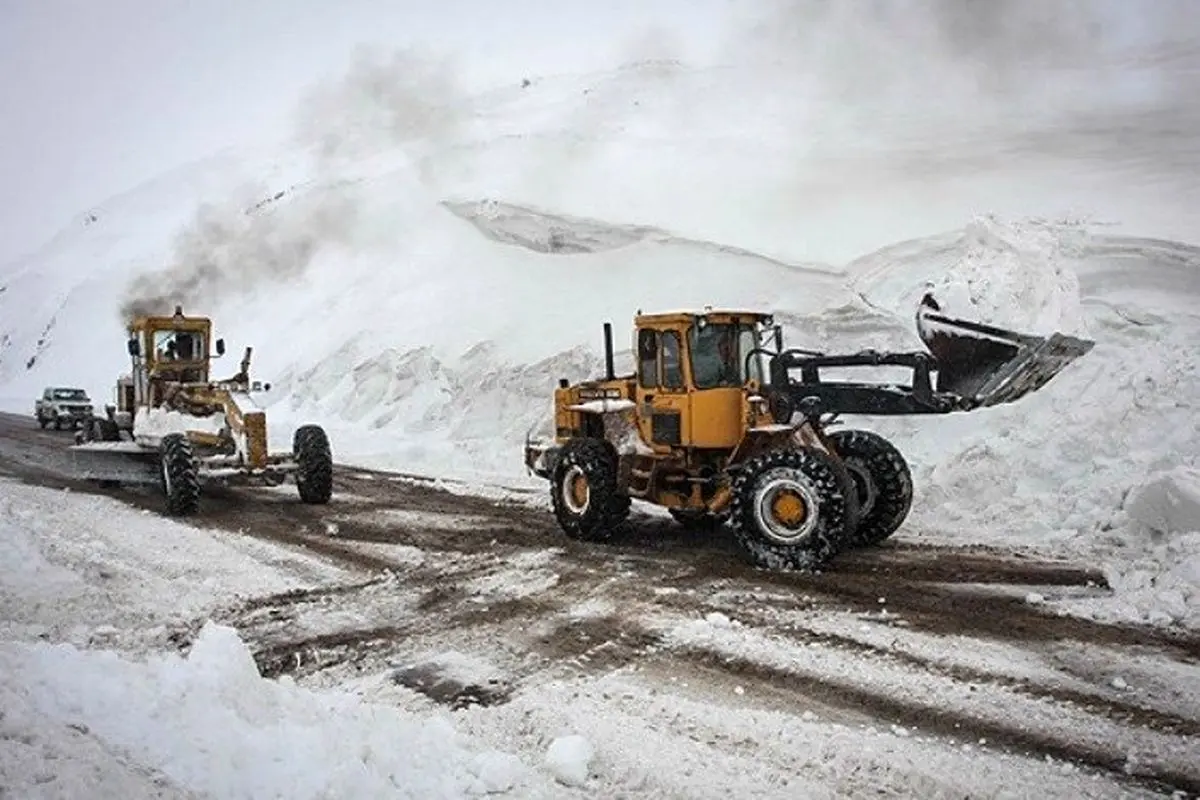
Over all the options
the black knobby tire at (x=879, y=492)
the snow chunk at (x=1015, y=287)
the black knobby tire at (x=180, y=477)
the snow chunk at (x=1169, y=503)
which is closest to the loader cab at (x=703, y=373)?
the black knobby tire at (x=879, y=492)

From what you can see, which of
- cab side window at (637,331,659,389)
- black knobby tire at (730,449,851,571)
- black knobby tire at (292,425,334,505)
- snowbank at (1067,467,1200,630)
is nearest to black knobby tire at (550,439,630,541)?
cab side window at (637,331,659,389)

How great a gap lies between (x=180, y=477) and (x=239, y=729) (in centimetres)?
808

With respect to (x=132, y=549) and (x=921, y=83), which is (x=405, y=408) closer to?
(x=132, y=549)

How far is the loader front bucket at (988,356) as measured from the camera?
756 centimetres

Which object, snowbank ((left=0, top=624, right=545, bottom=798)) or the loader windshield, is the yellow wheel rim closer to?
the loader windshield

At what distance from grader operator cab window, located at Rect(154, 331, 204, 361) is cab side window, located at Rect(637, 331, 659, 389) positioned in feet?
27.5

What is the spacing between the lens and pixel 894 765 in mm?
4484

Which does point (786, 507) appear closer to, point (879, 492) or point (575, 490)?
point (879, 492)

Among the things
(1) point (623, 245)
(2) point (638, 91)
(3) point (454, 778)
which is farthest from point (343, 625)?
(2) point (638, 91)

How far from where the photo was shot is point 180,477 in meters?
11.3

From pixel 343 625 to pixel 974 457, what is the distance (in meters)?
7.87

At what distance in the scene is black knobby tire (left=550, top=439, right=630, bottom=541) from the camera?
31.2 feet

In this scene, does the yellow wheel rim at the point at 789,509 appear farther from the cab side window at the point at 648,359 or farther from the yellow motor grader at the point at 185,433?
the yellow motor grader at the point at 185,433

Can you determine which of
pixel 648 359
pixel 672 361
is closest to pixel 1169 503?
pixel 672 361
